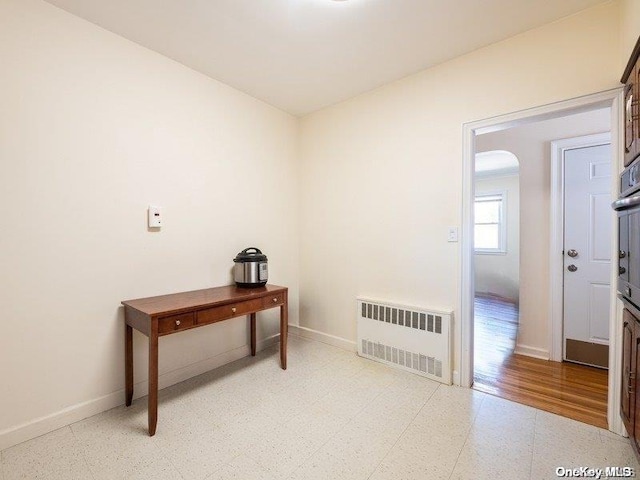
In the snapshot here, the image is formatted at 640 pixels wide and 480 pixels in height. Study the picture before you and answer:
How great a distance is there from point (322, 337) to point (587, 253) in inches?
102

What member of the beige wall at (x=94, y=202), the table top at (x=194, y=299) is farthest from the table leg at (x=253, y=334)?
the table top at (x=194, y=299)

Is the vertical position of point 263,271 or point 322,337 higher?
point 263,271

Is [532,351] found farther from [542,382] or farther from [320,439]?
[320,439]

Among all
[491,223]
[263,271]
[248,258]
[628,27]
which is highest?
[628,27]

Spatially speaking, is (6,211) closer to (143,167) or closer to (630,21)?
(143,167)

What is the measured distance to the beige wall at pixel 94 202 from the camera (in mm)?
1570

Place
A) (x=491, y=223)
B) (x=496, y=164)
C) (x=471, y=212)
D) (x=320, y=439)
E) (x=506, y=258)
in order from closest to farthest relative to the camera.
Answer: (x=320, y=439) → (x=471, y=212) → (x=496, y=164) → (x=506, y=258) → (x=491, y=223)

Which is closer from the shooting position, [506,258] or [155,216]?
[155,216]

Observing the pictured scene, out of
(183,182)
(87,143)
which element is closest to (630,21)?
(183,182)

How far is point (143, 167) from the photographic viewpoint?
2.04 m

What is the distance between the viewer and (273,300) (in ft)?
7.69

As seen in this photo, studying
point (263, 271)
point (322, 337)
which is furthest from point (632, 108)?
point (322, 337)

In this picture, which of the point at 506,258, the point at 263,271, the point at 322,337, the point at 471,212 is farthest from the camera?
the point at 506,258

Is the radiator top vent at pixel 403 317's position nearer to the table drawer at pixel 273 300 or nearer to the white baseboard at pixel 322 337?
the white baseboard at pixel 322 337
